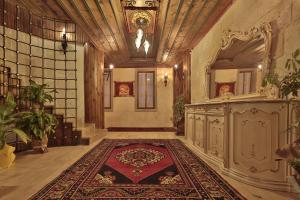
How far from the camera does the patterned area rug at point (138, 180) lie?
2.15 metres

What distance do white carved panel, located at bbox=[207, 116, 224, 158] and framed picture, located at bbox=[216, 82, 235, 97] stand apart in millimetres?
656

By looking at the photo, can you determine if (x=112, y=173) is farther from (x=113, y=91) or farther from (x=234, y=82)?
(x=113, y=91)

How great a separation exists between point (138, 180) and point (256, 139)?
5.43ft

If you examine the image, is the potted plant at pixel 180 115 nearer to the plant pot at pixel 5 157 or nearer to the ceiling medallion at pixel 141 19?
the ceiling medallion at pixel 141 19

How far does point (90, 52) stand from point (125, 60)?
8.79 ft

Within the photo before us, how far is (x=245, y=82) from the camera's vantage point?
3105 mm

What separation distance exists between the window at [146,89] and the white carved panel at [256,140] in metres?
6.75

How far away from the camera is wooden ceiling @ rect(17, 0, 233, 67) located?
3.74 meters

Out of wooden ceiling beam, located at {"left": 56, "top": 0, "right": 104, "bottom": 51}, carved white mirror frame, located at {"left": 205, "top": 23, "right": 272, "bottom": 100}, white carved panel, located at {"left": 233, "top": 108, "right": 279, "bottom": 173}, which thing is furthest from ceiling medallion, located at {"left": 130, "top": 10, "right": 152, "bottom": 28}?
white carved panel, located at {"left": 233, "top": 108, "right": 279, "bottom": 173}

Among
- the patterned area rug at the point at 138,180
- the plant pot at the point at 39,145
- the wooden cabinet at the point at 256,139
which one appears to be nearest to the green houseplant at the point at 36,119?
the plant pot at the point at 39,145

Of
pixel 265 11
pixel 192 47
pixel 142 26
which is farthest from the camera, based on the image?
pixel 192 47

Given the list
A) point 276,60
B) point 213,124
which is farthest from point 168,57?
point 276,60

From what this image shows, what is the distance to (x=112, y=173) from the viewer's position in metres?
2.82

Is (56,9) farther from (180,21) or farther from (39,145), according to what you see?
(39,145)
